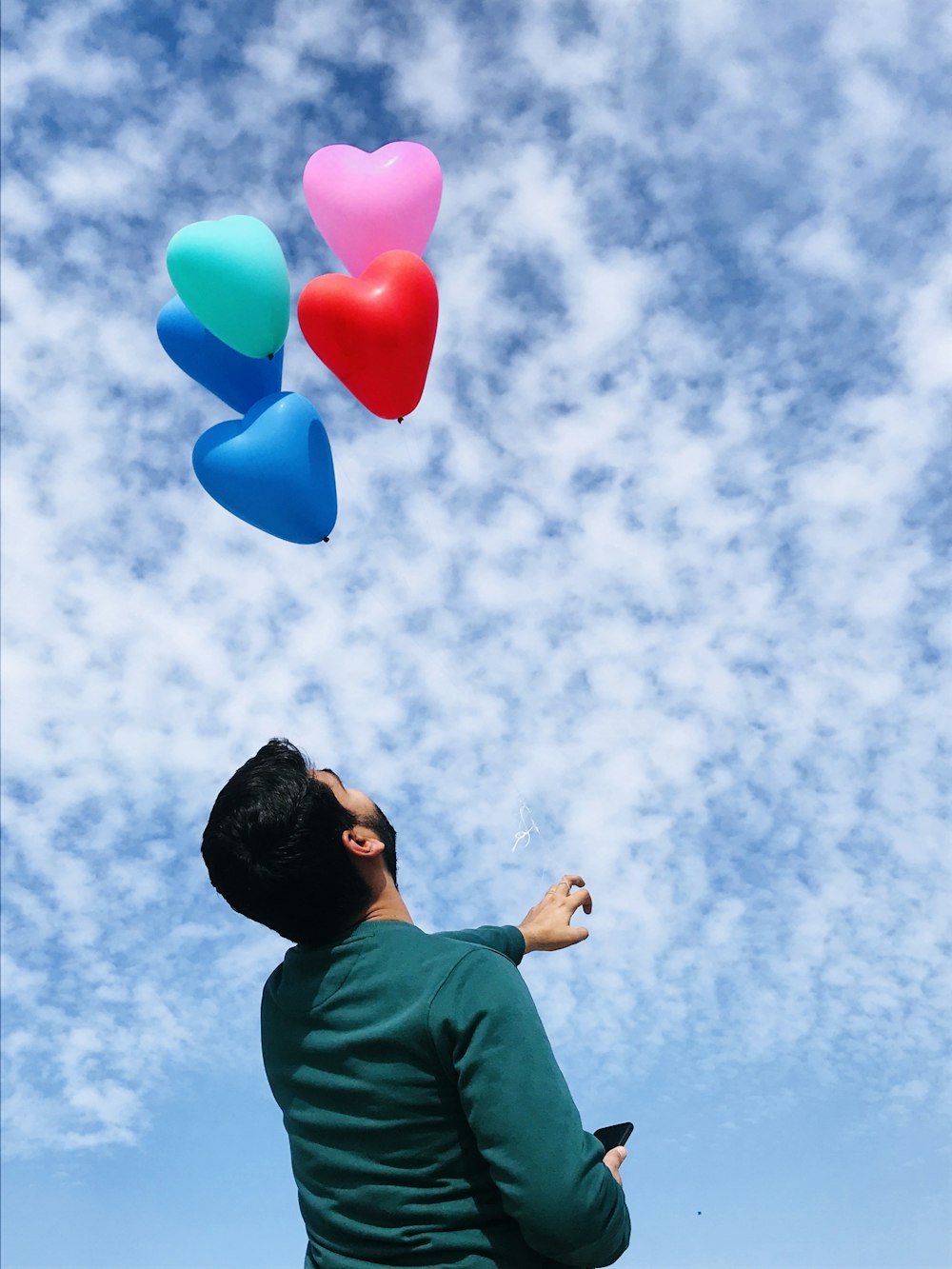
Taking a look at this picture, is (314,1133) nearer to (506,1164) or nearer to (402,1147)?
(402,1147)

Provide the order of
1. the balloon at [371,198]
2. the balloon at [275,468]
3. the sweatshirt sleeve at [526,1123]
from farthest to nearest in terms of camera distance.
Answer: the balloon at [371,198], the balloon at [275,468], the sweatshirt sleeve at [526,1123]

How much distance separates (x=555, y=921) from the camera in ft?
6.78

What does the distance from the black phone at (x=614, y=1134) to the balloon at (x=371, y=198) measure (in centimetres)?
443

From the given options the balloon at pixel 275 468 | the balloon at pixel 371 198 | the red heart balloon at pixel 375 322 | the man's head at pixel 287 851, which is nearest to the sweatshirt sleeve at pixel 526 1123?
the man's head at pixel 287 851

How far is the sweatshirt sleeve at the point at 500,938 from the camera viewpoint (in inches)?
76.4

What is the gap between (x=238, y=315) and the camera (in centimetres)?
488

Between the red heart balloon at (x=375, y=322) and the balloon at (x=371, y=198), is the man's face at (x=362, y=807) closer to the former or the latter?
the red heart balloon at (x=375, y=322)

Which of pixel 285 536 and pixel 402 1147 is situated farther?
pixel 285 536

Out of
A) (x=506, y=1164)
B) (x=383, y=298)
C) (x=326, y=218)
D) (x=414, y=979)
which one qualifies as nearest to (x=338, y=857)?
(x=414, y=979)

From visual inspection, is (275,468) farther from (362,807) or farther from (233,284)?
(362,807)

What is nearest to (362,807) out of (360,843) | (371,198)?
(360,843)

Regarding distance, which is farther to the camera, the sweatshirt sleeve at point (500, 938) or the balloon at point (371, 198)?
the balloon at point (371, 198)

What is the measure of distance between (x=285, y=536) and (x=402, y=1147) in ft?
12.4

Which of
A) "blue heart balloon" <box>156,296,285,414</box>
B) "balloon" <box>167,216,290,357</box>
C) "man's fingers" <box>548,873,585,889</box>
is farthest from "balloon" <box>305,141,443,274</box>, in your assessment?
"man's fingers" <box>548,873,585,889</box>
